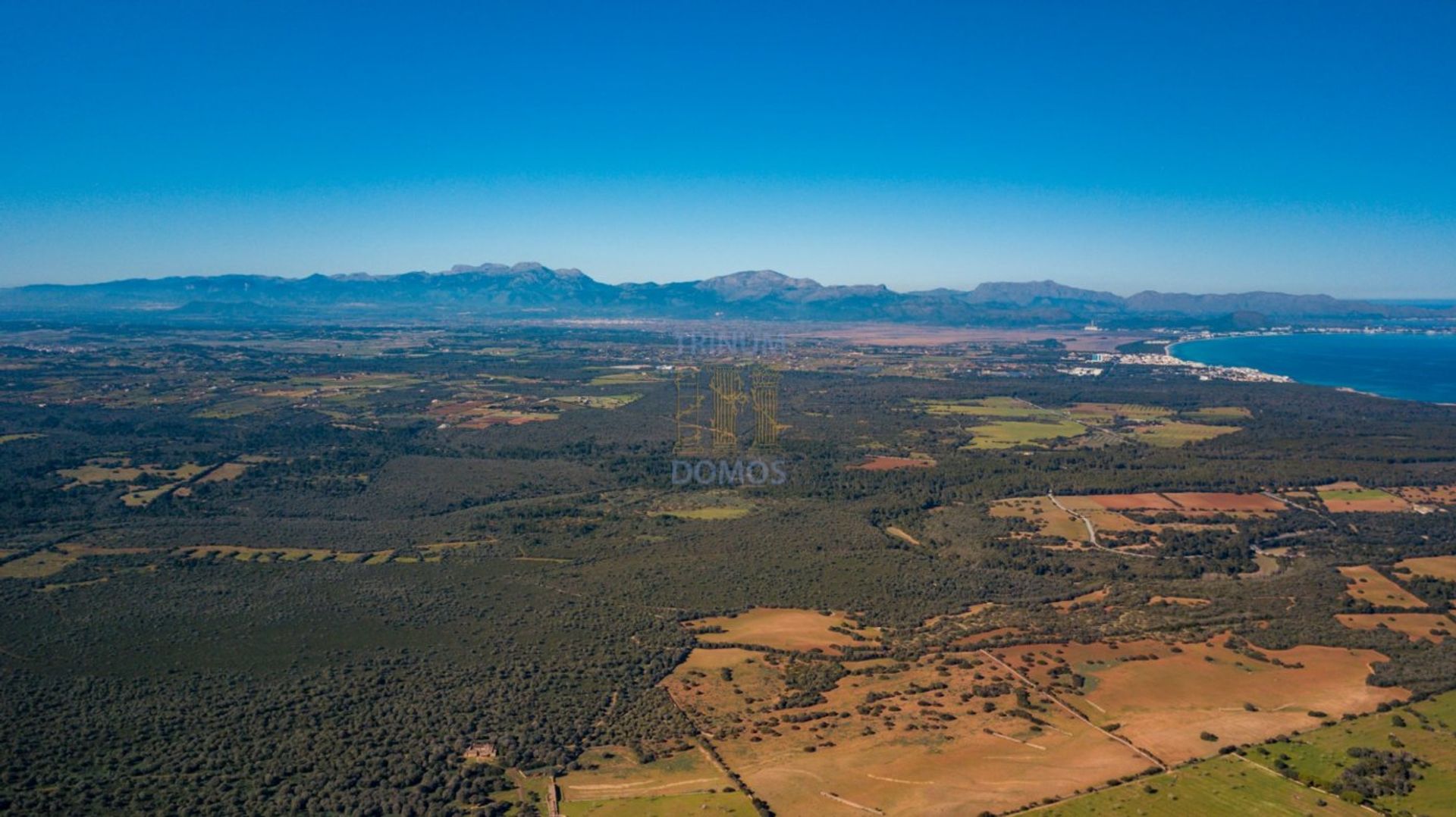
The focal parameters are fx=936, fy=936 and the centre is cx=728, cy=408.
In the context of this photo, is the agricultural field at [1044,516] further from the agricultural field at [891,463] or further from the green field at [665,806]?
the green field at [665,806]

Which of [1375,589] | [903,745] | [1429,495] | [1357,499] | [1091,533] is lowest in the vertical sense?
[903,745]

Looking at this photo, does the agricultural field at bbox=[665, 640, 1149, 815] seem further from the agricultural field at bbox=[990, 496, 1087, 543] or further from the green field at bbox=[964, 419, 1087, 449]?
the green field at bbox=[964, 419, 1087, 449]

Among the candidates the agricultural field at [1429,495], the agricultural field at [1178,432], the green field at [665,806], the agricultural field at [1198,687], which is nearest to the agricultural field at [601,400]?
the agricultural field at [1178,432]

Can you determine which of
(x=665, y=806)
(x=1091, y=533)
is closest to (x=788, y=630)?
(x=665, y=806)

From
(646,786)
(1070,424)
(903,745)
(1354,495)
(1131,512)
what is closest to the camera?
(646,786)

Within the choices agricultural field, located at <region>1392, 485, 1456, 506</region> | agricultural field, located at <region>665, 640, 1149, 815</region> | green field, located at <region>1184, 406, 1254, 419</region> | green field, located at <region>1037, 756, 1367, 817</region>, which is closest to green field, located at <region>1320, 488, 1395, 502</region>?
agricultural field, located at <region>1392, 485, 1456, 506</region>

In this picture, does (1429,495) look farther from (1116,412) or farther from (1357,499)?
(1116,412)
